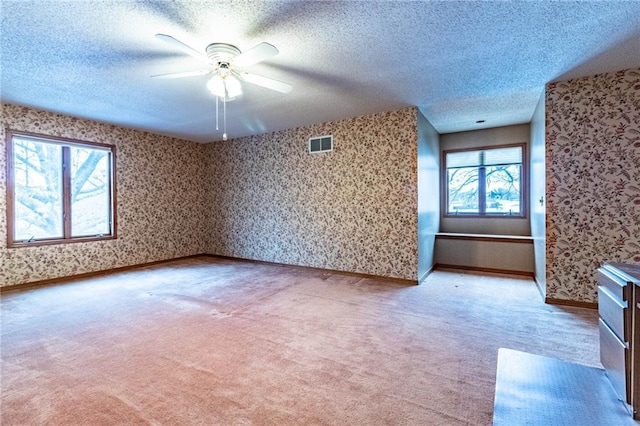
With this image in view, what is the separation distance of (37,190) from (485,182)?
7274mm

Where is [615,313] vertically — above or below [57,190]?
below

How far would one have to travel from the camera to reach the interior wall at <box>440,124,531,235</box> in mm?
5164

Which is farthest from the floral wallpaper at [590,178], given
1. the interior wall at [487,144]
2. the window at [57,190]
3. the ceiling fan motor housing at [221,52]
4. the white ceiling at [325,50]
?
the window at [57,190]

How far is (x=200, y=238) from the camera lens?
21.8 feet

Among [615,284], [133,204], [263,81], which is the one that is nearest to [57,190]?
[133,204]

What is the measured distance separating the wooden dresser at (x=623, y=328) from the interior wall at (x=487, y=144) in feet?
13.3

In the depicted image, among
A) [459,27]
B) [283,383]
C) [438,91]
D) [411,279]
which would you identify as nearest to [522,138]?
[438,91]

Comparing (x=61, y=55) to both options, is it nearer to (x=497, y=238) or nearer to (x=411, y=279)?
(x=411, y=279)

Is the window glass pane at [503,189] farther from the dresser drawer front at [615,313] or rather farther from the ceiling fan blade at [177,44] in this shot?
the ceiling fan blade at [177,44]

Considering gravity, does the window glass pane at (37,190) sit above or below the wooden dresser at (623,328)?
above

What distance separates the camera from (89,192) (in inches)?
193

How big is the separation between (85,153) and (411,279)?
18.1 ft

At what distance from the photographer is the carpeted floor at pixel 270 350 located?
165cm

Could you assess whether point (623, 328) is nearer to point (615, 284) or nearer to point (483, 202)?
point (615, 284)
